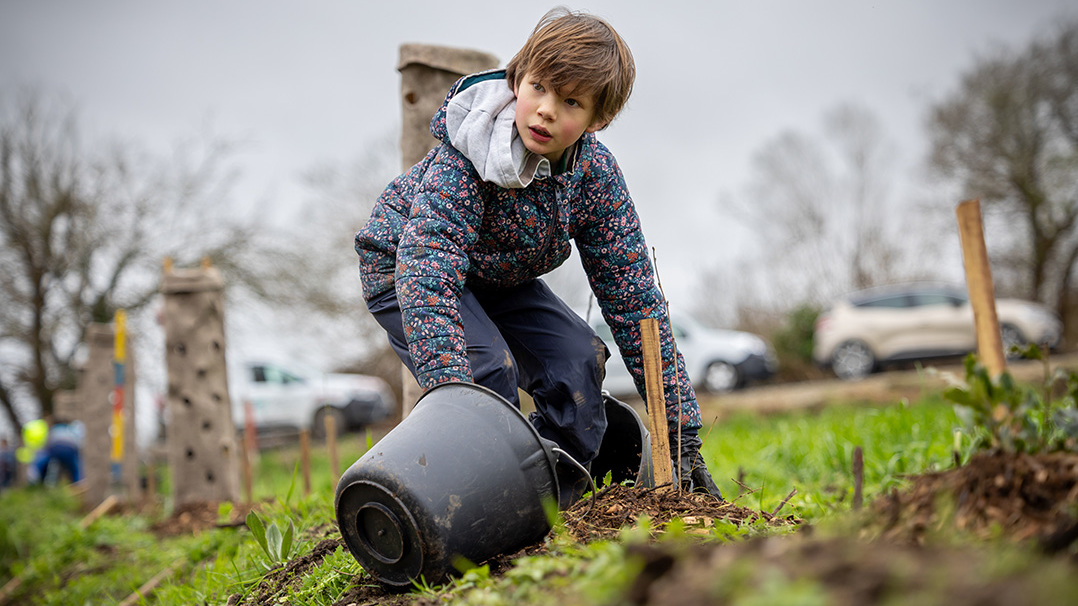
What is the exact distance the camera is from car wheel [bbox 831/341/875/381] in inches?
515

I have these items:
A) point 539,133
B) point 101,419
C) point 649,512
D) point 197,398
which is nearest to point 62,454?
point 101,419

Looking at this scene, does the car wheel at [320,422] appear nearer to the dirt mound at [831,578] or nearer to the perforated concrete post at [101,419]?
the perforated concrete post at [101,419]

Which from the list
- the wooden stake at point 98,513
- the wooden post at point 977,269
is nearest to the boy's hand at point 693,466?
the wooden post at point 977,269

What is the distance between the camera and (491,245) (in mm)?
2342

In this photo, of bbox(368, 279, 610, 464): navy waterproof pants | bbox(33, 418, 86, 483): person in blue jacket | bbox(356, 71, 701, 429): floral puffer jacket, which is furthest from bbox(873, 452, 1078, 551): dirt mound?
bbox(33, 418, 86, 483): person in blue jacket

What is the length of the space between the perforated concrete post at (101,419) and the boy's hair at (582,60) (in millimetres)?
7108

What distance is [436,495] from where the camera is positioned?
171 cm

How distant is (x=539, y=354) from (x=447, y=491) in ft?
2.89

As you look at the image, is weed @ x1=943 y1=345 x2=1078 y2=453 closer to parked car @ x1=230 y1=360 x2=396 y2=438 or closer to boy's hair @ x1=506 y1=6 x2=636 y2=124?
boy's hair @ x1=506 y1=6 x2=636 y2=124

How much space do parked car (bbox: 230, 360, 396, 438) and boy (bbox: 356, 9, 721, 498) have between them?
40.9 feet

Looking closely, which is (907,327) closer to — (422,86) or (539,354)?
(422,86)

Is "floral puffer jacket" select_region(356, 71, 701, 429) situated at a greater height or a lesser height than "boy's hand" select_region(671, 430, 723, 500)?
greater

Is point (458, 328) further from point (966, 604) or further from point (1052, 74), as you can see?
point (1052, 74)

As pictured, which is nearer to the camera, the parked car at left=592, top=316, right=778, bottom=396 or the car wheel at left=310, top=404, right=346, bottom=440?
the parked car at left=592, top=316, right=778, bottom=396
